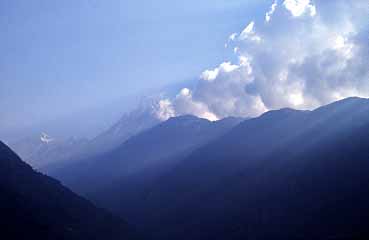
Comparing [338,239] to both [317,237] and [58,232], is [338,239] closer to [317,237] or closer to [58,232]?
[317,237]

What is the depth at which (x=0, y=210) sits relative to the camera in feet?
641

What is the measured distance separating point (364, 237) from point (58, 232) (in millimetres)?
104291

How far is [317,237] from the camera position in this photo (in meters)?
A: 199

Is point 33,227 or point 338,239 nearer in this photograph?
point 338,239

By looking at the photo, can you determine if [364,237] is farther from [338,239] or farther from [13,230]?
[13,230]

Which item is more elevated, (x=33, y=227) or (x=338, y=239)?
(x=33, y=227)

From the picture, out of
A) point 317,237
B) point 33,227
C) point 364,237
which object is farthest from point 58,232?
point 364,237

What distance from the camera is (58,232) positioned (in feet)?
649

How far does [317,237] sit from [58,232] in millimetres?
92123

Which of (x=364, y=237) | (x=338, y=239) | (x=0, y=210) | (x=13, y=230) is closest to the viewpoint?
(x=364, y=237)

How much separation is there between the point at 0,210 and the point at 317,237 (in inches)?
4426

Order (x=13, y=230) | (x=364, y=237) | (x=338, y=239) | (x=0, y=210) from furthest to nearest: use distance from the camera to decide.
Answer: (x=0, y=210) → (x=13, y=230) → (x=338, y=239) → (x=364, y=237)

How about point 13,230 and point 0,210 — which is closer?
point 13,230

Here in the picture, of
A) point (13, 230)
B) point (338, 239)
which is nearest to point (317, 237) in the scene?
point (338, 239)
